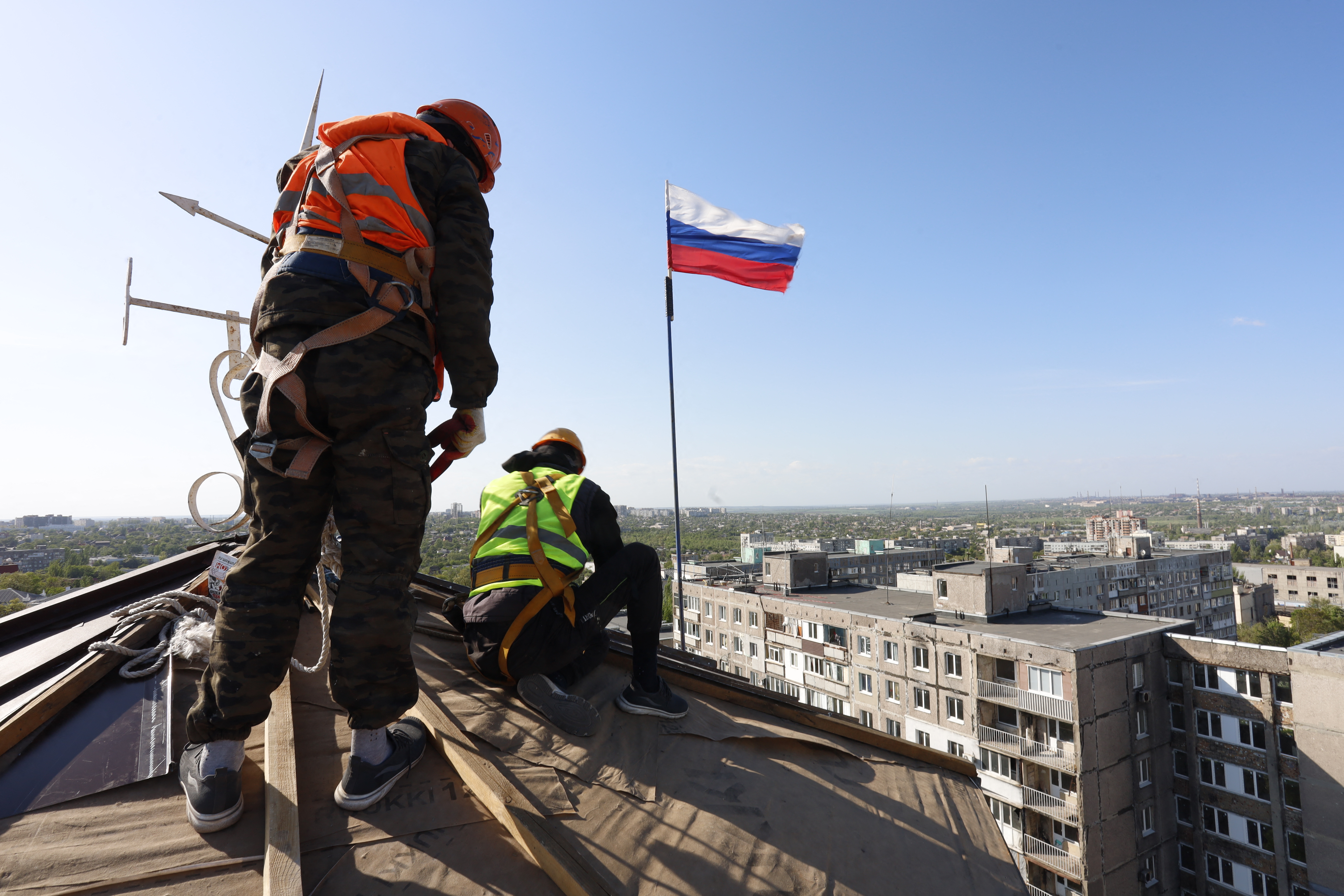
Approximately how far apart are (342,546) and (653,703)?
151 centimetres

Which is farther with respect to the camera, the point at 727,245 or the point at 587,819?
the point at 727,245

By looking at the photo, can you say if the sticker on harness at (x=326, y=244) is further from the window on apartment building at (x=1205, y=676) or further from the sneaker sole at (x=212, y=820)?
the window on apartment building at (x=1205, y=676)

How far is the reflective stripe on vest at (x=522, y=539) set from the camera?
112 inches

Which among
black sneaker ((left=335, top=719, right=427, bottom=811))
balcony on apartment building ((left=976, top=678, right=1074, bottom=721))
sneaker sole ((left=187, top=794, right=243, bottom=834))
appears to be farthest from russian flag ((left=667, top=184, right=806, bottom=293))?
balcony on apartment building ((left=976, top=678, right=1074, bottom=721))

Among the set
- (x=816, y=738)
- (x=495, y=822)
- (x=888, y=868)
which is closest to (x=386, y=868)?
(x=495, y=822)

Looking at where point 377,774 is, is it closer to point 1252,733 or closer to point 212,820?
point 212,820

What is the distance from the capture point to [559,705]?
8.50 feet

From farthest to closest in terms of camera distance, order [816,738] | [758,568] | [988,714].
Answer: [758,568] → [988,714] → [816,738]

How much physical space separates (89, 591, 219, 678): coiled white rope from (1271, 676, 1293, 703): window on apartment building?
2299 cm

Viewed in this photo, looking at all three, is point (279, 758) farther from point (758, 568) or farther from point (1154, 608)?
point (1154, 608)

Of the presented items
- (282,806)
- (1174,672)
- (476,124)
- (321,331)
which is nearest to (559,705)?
(282,806)

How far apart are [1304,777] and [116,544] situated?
26959mm

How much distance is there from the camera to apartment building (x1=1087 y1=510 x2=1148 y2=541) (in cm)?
8800

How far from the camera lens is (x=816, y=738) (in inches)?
115
